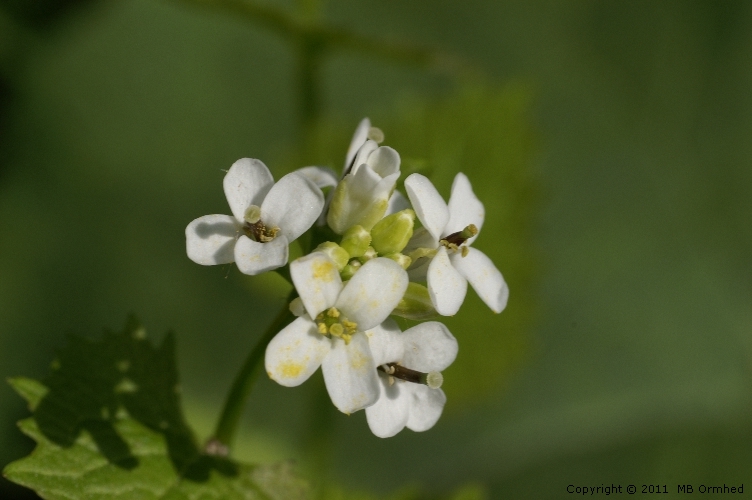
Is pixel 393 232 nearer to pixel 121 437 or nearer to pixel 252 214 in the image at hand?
pixel 252 214

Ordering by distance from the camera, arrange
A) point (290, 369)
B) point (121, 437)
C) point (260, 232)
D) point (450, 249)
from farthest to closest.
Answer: point (121, 437)
point (450, 249)
point (260, 232)
point (290, 369)

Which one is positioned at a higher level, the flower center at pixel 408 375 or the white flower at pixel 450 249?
the white flower at pixel 450 249

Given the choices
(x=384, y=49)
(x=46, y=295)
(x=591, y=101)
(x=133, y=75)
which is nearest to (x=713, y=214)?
(x=591, y=101)

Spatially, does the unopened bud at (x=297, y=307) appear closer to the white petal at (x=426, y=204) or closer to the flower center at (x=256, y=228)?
the flower center at (x=256, y=228)

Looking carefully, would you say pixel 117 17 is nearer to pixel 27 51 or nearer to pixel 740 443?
pixel 27 51

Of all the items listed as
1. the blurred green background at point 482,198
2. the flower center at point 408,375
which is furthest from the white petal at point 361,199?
the blurred green background at point 482,198

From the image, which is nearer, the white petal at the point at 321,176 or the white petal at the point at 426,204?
the white petal at the point at 426,204

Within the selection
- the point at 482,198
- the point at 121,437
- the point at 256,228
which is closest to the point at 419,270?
the point at 256,228
